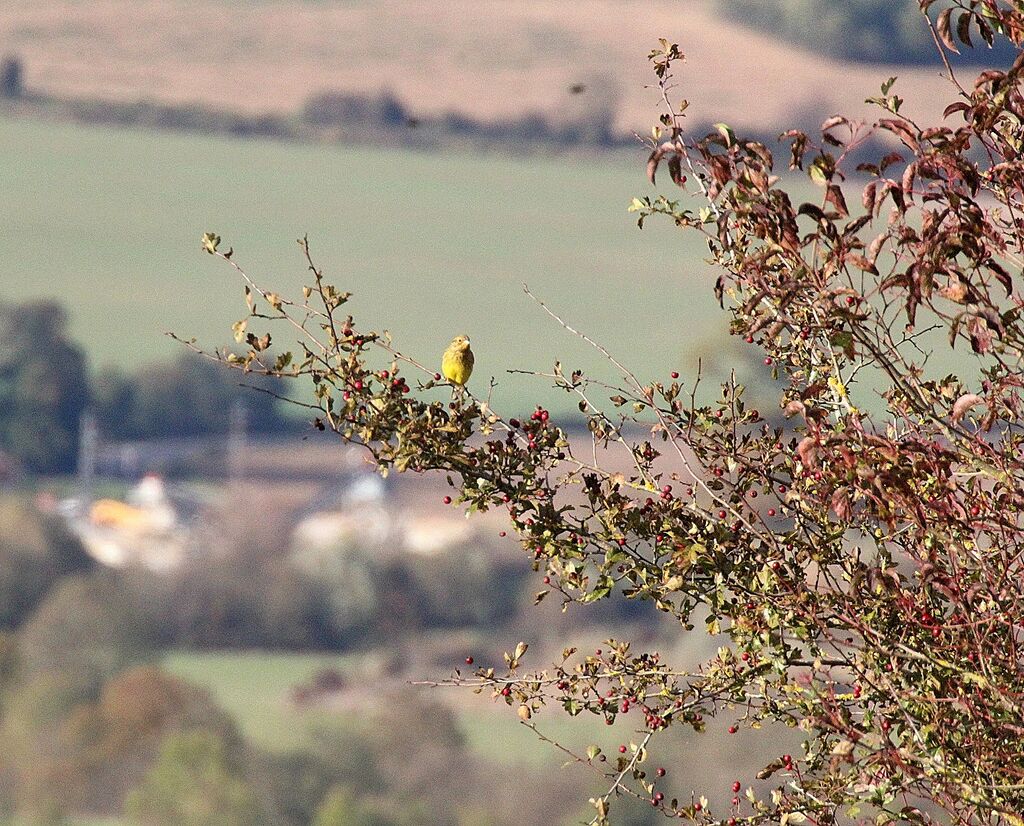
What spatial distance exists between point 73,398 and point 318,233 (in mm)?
18386

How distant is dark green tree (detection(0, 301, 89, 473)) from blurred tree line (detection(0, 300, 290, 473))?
0.19 ft

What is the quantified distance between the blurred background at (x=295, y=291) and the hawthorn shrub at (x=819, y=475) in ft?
229

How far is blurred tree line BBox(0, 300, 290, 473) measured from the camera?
110750mm

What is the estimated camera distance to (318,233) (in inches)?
4712

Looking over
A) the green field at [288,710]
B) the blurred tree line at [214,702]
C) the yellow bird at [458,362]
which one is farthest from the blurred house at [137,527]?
the yellow bird at [458,362]

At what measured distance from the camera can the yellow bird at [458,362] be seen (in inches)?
219

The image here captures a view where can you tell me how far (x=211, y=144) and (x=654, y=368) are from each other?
4257cm

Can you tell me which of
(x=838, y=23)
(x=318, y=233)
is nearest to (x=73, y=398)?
(x=318, y=233)

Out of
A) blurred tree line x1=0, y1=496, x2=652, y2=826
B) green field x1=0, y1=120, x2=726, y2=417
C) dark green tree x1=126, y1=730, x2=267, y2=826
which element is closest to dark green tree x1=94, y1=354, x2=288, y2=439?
green field x1=0, y1=120, x2=726, y2=417

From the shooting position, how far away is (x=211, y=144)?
122m

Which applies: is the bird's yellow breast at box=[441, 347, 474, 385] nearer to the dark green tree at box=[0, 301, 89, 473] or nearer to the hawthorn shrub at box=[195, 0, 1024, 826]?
the hawthorn shrub at box=[195, 0, 1024, 826]

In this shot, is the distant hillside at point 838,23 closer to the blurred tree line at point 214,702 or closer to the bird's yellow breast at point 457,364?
the blurred tree line at point 214,702

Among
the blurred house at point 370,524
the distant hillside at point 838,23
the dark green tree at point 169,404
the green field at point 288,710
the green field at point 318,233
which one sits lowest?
the green field at point 288,710

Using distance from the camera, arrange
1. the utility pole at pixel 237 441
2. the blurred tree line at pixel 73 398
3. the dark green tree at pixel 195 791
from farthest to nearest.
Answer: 1. the blurred tree line at pixel 73 398
2. the utility pole at pixel 237 441
3. the dark green tree at pixel 195 791
